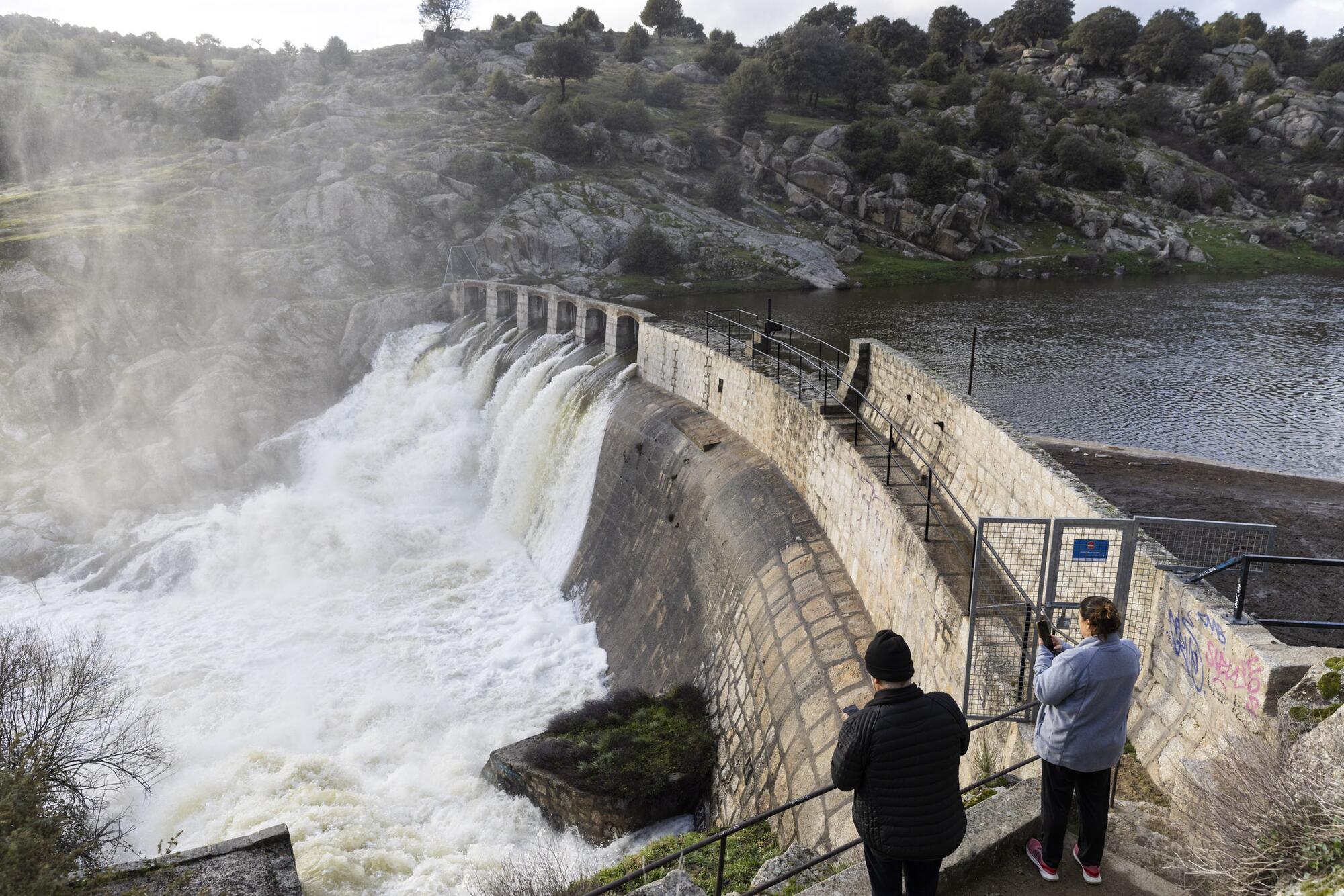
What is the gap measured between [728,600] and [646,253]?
47911 millimetres

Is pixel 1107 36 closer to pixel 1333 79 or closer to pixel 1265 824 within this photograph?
pixel 1333 79

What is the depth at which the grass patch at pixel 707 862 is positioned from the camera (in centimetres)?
973

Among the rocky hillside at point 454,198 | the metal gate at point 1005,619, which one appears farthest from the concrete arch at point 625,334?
the metal gate at point 1005,619

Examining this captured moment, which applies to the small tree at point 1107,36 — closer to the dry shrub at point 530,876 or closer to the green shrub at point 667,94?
the green shrub at point 667,94

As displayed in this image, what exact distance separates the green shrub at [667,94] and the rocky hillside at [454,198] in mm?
290

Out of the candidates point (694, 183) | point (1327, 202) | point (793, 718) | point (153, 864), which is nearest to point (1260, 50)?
point (1327, 202)

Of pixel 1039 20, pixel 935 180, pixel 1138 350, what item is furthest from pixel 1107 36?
pixel 1138 350

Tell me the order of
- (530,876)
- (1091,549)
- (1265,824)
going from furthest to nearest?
(530,876)
(1091,549)
(1265,824)

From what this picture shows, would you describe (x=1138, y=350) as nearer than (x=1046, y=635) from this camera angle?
No

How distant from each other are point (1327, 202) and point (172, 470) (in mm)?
101967

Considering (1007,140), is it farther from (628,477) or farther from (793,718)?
(793,718)

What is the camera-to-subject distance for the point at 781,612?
14.6 meters

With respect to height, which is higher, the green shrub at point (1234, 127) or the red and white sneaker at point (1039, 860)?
the green shrub at point (1234, 127)

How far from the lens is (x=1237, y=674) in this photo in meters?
6.21
